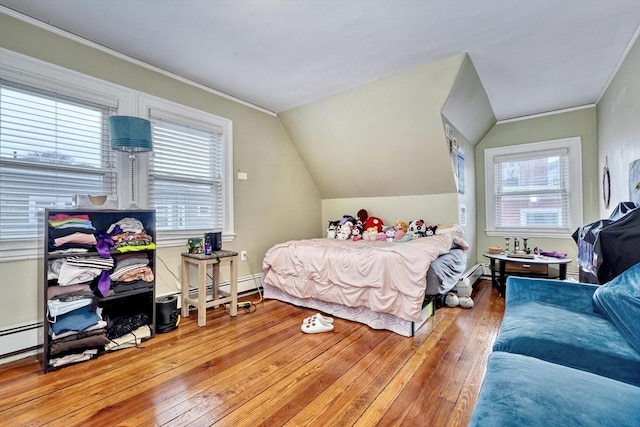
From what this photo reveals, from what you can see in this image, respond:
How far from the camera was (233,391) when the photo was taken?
1714 mm

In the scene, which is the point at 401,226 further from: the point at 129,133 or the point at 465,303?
the point at 129,133

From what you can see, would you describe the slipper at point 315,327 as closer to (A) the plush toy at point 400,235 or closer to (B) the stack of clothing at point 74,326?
(B) the stack of clothing at point 74,326

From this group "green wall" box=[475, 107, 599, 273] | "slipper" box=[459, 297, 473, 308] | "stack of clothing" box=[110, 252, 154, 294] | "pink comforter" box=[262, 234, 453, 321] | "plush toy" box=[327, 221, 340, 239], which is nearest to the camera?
"stack of clothing" box=[110, 252, 154, 294]

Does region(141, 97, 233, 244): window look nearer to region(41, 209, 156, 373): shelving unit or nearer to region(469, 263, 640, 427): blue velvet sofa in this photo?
region(41, 209, 156, 373): shelving unit

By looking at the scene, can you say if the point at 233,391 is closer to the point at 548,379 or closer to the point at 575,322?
the point at 548,379

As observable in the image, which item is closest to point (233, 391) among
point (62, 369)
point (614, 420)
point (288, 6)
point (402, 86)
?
point (62, 369)

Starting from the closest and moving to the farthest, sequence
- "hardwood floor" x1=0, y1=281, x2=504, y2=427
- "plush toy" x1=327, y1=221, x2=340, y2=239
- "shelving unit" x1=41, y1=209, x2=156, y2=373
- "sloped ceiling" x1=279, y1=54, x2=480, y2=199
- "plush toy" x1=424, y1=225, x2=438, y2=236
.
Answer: "hardwood floor" x1=0, y1=281, x2=504, y2=427, "shelving unit" x1=41, y1=209, x2=156, y2=373, "sloped ceiling" x1=279, y1=54, x2=480, y2=199, "plush toy" x1=424, y1=225, x2=438, y2=236, "plush toy" x1=327, y1=221, x2=340, y2=239

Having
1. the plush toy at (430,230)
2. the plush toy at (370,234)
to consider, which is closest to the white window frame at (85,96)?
the plush toy at (370,234)

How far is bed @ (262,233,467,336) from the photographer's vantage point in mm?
2443

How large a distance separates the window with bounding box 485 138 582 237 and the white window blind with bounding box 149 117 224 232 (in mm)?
3988

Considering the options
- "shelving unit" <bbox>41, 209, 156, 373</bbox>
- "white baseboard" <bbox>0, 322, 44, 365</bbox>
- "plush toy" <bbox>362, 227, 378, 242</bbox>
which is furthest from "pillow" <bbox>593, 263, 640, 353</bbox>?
"white baseboard" <bbox>0, 322, 44, 365</bbox>

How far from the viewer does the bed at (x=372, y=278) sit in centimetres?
244

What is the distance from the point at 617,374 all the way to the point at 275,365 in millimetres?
1768

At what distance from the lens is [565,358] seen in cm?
133
